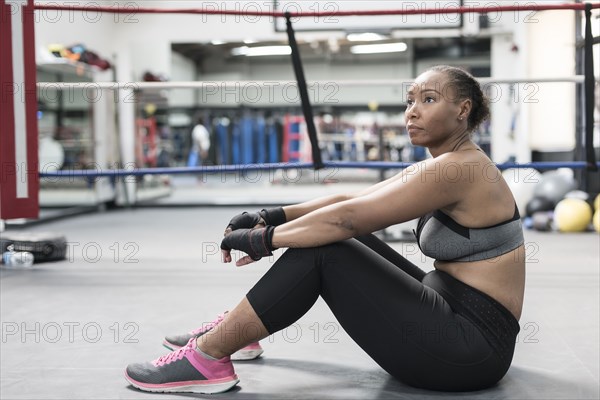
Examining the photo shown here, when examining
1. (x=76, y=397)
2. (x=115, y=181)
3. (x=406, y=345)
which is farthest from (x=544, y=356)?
(x=115, y=181)

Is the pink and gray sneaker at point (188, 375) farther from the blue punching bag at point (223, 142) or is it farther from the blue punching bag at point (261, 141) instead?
the blue punching bag at point (261, 141)

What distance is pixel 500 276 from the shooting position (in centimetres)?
133

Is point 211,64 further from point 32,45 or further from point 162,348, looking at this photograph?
point 162,348

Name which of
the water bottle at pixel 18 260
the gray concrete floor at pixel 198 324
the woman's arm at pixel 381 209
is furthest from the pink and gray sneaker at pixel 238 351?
the water bottle at pixel 18 260

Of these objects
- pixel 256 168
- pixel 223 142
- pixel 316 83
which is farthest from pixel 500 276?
pixel 223 142

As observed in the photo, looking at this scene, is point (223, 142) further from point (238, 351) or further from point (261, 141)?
point (238, 351)

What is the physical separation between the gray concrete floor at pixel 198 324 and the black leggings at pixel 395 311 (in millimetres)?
98

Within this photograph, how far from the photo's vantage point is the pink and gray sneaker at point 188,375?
1413 millimetres

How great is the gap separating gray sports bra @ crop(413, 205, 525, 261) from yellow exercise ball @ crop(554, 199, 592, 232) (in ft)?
10.3

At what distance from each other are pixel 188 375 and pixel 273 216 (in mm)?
411

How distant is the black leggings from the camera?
51.6 inches

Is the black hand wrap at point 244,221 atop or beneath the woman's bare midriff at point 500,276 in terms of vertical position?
atop

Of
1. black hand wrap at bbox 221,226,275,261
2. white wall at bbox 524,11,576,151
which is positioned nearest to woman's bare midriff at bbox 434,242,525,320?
black hand wrap at bbox 221,226,275,261

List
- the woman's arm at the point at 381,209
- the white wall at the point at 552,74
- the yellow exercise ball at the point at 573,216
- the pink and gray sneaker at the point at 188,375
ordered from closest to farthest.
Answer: the woman's arm at the point at 381,209 < the pink and gray sneaker at the point at 188,375 < the yellow exercise ball at the point at 573,216 < the white wall at the point at 552,74
